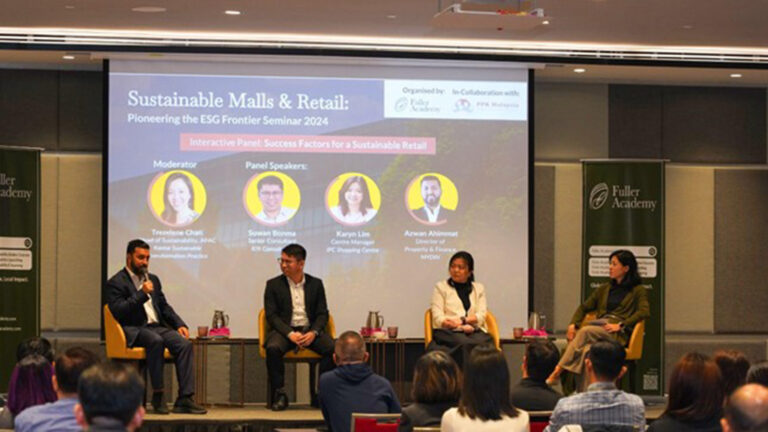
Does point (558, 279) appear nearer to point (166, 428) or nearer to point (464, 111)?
point (464, 111)

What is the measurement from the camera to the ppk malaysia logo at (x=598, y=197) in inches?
390

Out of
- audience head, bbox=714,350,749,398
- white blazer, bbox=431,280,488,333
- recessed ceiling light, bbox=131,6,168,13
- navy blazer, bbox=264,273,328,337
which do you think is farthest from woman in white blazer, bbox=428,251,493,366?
audience head, bbox=714,350,749,398

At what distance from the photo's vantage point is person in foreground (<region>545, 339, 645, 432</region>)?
4.51m

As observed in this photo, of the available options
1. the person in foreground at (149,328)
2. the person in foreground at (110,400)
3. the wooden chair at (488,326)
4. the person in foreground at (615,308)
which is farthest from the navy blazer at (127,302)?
the person in foreground at (110,400)

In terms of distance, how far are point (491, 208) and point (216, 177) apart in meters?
2.24

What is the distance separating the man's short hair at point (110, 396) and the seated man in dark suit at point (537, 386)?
271 centimetres

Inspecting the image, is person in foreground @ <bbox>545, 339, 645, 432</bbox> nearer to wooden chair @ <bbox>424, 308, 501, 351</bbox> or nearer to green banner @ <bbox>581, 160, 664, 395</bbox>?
wooden chair @ <bbox>424, 308, 501, 351</bbox>

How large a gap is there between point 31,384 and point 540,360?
216 centimetres

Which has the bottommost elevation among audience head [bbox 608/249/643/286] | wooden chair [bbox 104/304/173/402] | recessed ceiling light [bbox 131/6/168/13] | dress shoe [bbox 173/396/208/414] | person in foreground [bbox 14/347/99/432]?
dress shoe [bbox 173/396/208/414]

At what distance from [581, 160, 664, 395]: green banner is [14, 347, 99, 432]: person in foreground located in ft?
21.4

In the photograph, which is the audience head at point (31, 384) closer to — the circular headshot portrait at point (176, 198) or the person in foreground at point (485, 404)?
the person in foreground at point (485, 404)

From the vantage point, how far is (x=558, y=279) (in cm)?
1050

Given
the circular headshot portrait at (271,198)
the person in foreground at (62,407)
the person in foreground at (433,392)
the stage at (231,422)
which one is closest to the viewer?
the person in foreground at (62,407)

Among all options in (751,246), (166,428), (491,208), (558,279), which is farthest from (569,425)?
(751,246)
